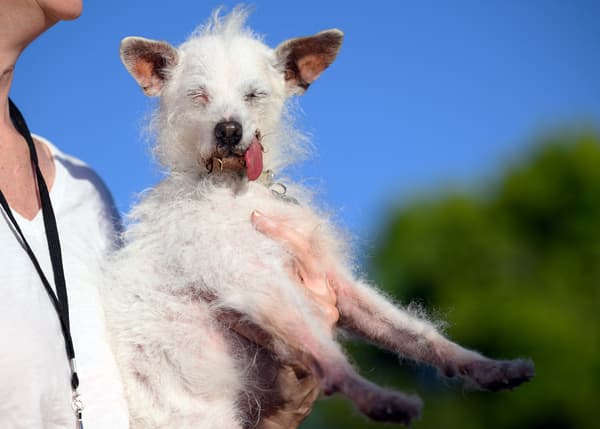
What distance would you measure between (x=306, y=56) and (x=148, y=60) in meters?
0.86

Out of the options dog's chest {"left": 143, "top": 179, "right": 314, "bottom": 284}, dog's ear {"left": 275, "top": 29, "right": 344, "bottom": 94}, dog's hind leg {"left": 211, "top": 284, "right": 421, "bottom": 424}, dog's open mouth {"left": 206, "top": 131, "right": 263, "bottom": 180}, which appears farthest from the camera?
dog's ear {"left": 275, "top": 29, "right": 344, "bottom": 94}

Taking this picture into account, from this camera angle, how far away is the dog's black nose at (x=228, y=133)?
366 cm

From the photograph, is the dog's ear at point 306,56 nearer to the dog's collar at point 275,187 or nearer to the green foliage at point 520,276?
the dog's collar at point 275,187

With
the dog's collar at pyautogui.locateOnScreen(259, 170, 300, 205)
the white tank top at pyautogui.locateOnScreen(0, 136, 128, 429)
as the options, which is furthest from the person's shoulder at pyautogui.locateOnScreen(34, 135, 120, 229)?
the dog's collar at pyautogui.locateOnScreen(259, 170, 300, 205)

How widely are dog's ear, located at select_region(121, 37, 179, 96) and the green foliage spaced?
11596mm

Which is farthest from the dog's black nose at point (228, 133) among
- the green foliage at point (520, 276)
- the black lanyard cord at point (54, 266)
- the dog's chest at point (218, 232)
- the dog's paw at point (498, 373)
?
the green foliage at point (520, 276)

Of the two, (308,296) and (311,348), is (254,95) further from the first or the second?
(311,348)

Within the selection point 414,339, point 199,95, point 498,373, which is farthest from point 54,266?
point 498,373

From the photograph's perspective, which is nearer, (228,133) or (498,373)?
(498,373)

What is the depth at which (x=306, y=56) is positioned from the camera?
426 centimetres

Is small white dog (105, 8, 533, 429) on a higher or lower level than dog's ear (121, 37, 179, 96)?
lower

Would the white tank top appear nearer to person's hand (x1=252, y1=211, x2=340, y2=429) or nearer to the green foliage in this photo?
person's hand (x1=252, y1=211, x2=340, y2=429)

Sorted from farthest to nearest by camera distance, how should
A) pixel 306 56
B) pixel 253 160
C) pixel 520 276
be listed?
pixel 520 276 < pixel 306 56 < pixel 253 160

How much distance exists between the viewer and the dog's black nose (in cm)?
366
